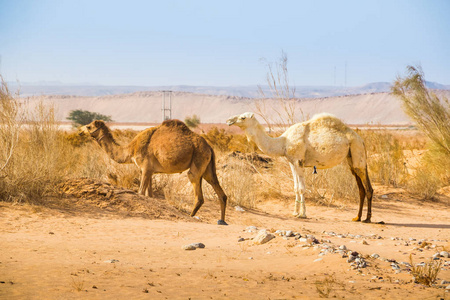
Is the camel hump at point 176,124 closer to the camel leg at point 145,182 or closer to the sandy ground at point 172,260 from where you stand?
the camel leg at point 145,182

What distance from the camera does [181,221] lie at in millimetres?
9805

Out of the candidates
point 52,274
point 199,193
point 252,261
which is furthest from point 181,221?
point 52,274

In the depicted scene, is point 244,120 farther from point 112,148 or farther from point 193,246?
point 193,246

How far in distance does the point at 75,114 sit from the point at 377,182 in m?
45.5

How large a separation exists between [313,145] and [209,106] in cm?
10904

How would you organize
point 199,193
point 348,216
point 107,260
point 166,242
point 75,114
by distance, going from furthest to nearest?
point 75,114 → point 348,216 → point 199,193 → point 166,242 → point 107,260

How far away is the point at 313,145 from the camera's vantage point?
11.8m

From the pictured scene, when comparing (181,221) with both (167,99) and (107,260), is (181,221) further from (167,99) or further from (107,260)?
(167,99)

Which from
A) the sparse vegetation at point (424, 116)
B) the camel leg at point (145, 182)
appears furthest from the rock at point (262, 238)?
the sparse vegetation at point (424, 116)

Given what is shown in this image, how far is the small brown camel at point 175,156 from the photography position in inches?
415

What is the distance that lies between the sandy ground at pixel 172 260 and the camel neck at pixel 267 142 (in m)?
1.82

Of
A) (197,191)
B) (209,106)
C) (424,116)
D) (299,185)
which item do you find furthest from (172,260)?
(209,106)

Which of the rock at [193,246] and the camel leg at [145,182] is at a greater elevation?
the camel leg at [145,182]

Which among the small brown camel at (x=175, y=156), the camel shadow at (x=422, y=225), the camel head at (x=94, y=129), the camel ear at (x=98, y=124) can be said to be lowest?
the camel shadow at (x=422, y=225)
